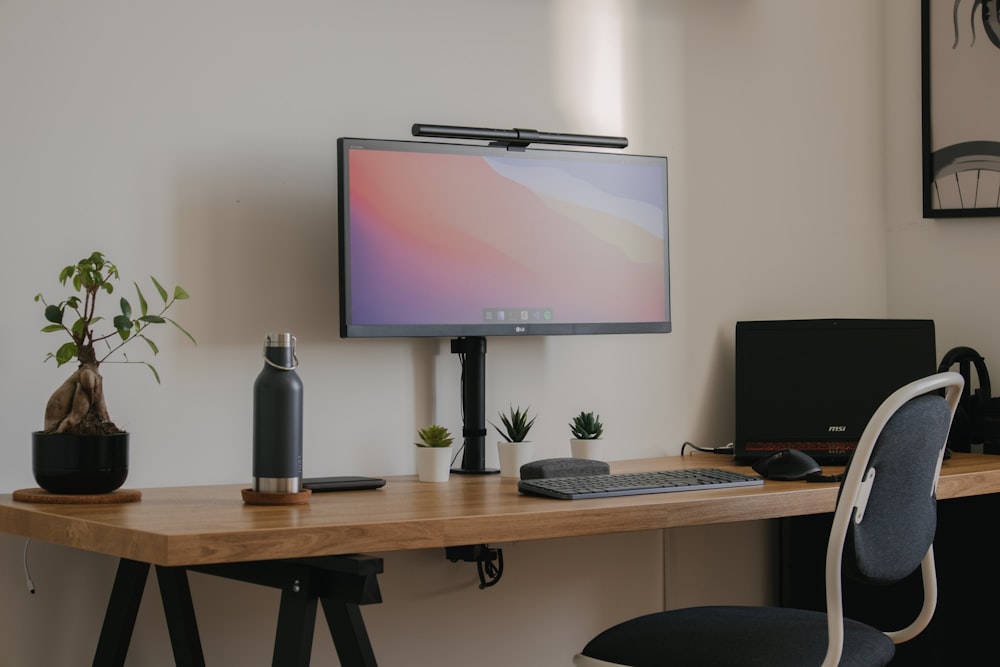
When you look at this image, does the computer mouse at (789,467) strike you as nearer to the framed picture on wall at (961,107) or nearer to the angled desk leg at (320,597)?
the angled desk leg at (320,597)

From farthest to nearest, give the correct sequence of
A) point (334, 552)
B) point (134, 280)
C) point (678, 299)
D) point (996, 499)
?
point (678, 299) → point (996, 499) → point (134, 280) → point (334, 552)

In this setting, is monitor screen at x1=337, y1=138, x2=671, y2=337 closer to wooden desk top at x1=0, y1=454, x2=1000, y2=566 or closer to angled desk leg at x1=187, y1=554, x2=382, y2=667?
wooden desk top at x1=0, y1=454, x2=1000, y2=566

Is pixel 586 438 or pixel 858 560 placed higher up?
pixel 586 438

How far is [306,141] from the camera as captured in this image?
225 cm

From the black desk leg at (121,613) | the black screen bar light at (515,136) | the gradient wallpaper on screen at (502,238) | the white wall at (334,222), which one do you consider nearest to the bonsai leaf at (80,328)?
the white wall at (334,222)

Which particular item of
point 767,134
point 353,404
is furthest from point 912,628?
point 767,134

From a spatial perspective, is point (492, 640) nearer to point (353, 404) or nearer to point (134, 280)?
point (353, 404)

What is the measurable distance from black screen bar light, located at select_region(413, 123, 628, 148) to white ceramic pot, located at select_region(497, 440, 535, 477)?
0.64m

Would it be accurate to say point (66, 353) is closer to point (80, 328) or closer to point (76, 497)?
point (80, 328)

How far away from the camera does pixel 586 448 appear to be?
2.35 metres

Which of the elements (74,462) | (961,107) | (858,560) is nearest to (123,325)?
(74,462)

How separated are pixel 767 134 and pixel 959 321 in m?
0.71

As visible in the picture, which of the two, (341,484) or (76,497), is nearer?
(76,497)

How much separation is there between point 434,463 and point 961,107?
69.2 inches
